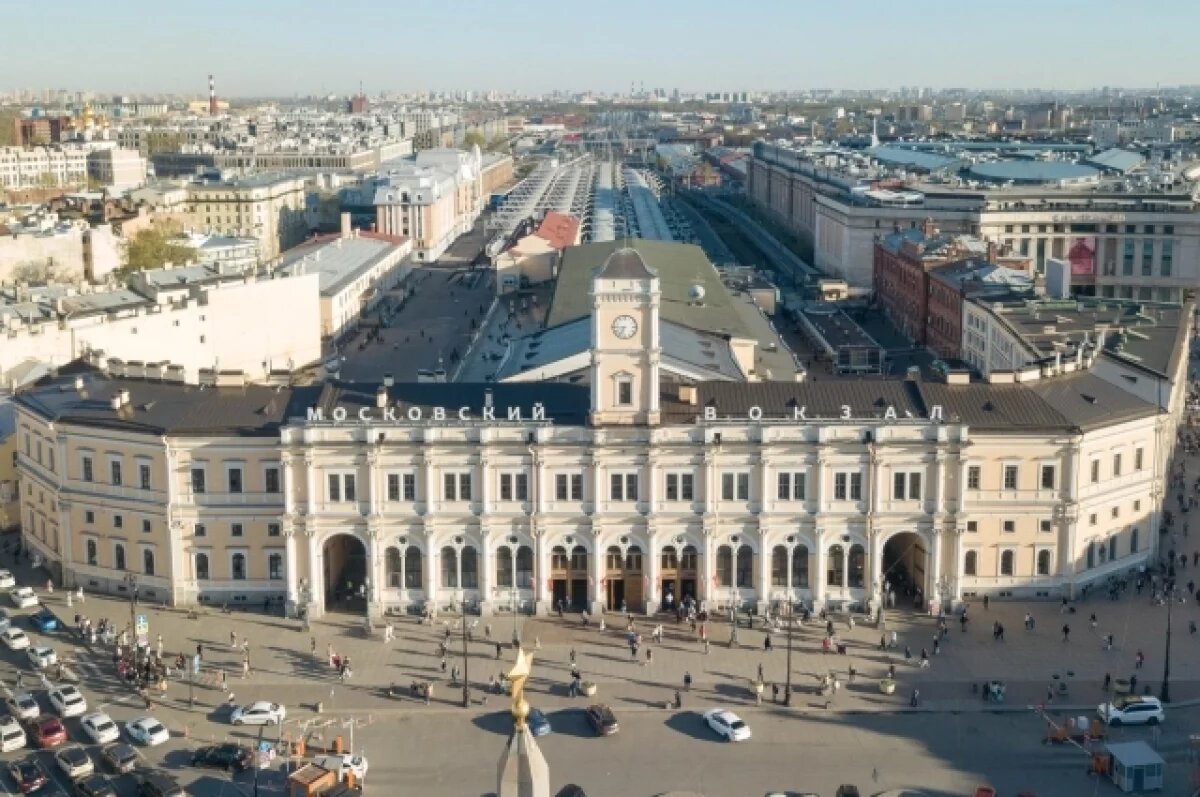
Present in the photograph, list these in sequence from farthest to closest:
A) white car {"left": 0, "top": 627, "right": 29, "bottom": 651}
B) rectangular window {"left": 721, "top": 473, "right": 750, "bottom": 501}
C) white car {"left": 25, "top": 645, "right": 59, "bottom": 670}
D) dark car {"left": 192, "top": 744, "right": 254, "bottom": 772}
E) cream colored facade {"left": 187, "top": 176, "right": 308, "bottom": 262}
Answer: cream colored facade {"left": 187, "top": 176, "right": 308, "bottom": 262}, rectangular window {"left": 721, "top": 473, "right": 750, "bottom": 501}, white car {"left": 0, "top": 627, "right": 29, "bottom": 651}, white car {"left": 25, "top": 645, "right": 59, "bottom": 670}, dark car {"left": 192, "top": 744, "right": 254, "bottom": 772}

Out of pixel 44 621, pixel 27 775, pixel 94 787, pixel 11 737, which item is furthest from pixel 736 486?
pixel 27 775

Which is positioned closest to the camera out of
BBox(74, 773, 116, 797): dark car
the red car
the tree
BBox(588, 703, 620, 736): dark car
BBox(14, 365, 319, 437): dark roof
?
BBox(74, 773, 116, 797): dark car

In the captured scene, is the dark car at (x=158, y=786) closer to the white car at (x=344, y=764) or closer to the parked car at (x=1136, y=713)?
the white car at (x=344, y=764)

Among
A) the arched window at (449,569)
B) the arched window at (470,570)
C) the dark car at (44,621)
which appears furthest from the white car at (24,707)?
the arched window at (470,570)

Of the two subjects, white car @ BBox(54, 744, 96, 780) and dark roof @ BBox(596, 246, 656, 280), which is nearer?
white car @ BBox(54, 744, 96, 780)

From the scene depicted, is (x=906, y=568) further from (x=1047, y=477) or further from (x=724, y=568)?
(x=724, y=568)

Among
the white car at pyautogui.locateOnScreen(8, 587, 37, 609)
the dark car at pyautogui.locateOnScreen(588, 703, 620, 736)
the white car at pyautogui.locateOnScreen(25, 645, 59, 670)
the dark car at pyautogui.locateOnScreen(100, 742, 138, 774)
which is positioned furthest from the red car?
the dark car at pyautogui.locateOnScreen(588, 703, 620, 736)

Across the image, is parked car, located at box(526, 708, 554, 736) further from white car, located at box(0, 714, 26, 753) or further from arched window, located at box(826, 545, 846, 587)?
arched window, located at box(826, 545, 846, 587)

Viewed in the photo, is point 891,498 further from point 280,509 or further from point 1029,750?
point 280,509
